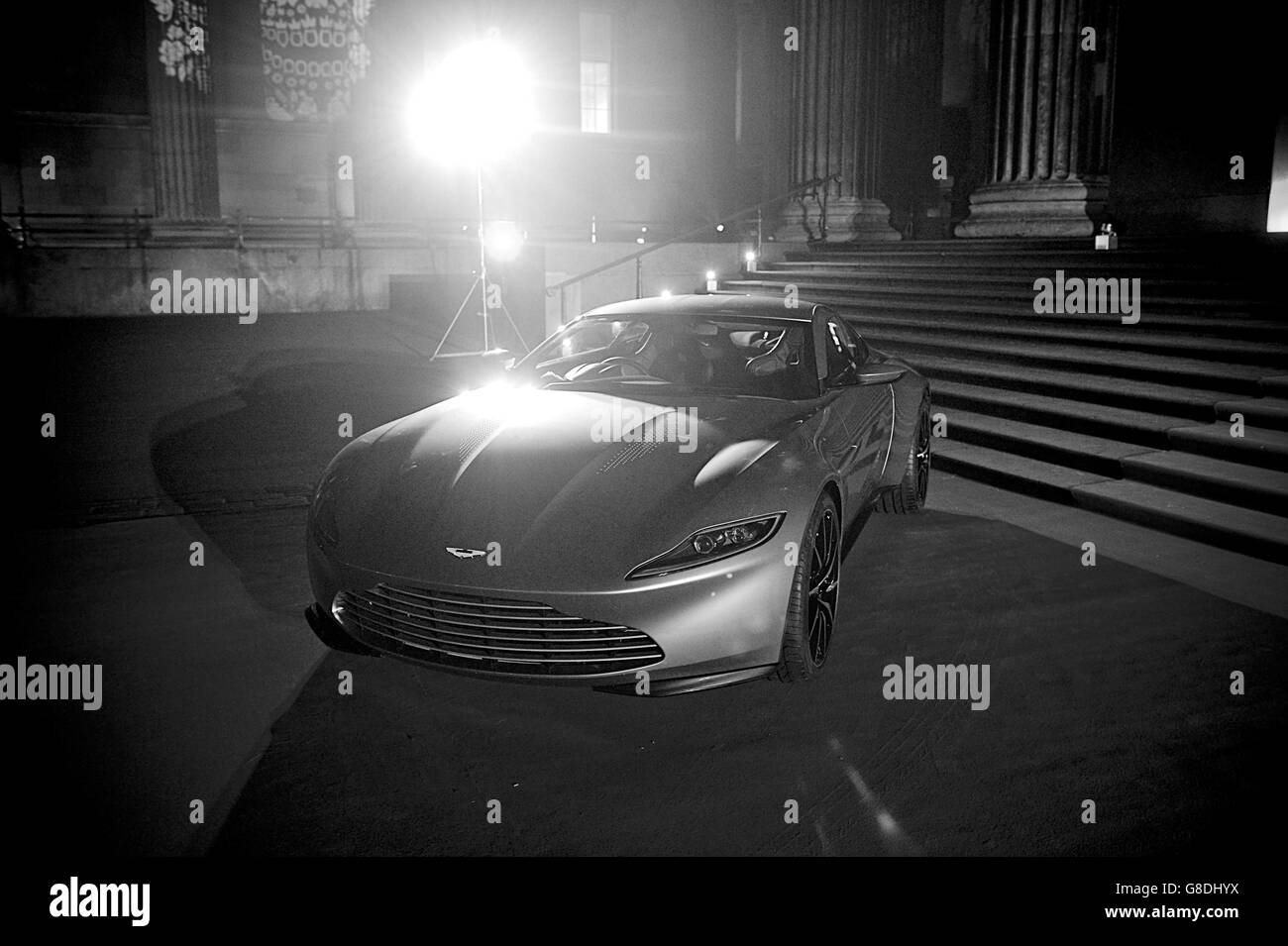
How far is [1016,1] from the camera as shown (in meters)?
13.0

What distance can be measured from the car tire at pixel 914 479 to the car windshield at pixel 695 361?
3.81ft

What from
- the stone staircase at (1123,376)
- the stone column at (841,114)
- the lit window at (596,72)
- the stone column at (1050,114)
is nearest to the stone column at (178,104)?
A: the lit window at (596,72)

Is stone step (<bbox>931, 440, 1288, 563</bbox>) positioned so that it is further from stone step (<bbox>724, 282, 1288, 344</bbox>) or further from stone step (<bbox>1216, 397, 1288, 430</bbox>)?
stone step (<bbox>724, 282, 1288, 344</bbox>)

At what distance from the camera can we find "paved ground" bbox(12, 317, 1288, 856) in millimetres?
2879

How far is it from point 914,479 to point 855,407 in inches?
59.6

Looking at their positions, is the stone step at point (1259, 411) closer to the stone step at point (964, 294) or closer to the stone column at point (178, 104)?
the stone step at point (964, 294)

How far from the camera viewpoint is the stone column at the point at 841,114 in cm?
1697

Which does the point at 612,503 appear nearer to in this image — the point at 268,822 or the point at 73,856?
the point at 268,822

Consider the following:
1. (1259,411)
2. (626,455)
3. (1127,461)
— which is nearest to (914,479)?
(1127,461)

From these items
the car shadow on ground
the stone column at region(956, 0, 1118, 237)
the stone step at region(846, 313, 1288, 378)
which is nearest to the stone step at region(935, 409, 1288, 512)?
the stone step at region(846, 313, 1288, 378)

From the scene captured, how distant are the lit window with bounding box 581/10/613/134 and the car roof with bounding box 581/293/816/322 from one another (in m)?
20.4

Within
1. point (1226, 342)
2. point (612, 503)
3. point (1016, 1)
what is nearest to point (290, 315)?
point (1016, 1)

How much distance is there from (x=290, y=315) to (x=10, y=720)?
47.4 ft

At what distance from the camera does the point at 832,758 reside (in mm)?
3293
